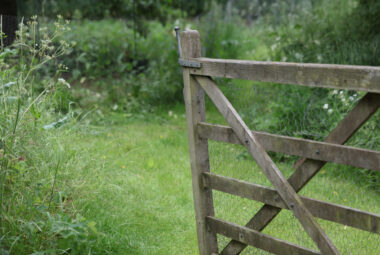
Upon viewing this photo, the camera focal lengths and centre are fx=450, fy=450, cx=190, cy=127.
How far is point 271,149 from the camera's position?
8.30 ft

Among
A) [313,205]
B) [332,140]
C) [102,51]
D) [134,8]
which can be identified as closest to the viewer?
[332,140]

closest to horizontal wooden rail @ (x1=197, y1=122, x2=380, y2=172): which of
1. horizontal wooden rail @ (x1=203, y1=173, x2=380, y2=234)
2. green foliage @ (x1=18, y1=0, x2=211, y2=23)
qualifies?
horizontal wooden rail @ (x1=203, y1=173, x2=380, y2=234)

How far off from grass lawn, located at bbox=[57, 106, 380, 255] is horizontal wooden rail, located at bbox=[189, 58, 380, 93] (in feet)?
2.51

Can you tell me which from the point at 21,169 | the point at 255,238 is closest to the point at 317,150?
the point at 255,238

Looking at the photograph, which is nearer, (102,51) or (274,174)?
(274,174)

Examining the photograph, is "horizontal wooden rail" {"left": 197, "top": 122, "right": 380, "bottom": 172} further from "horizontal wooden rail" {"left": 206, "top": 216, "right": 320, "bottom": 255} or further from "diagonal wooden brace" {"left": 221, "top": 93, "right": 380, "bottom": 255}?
"horizontal wooden rail" {"left": 206, "top": 216, "right": 320, "bottom": 255}

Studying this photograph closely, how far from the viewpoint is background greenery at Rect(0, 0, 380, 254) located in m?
3.14

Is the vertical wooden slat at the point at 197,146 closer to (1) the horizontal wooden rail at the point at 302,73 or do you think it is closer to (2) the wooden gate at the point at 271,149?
(2) the wooden gate at the point at 271,149

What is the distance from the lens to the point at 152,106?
755 cm

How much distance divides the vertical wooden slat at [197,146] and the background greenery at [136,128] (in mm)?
209

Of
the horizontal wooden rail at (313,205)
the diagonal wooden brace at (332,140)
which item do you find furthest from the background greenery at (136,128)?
the diagonal wooden brace at (332,140)

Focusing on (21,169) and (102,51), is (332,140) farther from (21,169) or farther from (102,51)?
(102,51)

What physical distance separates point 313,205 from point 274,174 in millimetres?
264

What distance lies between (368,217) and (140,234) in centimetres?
217
